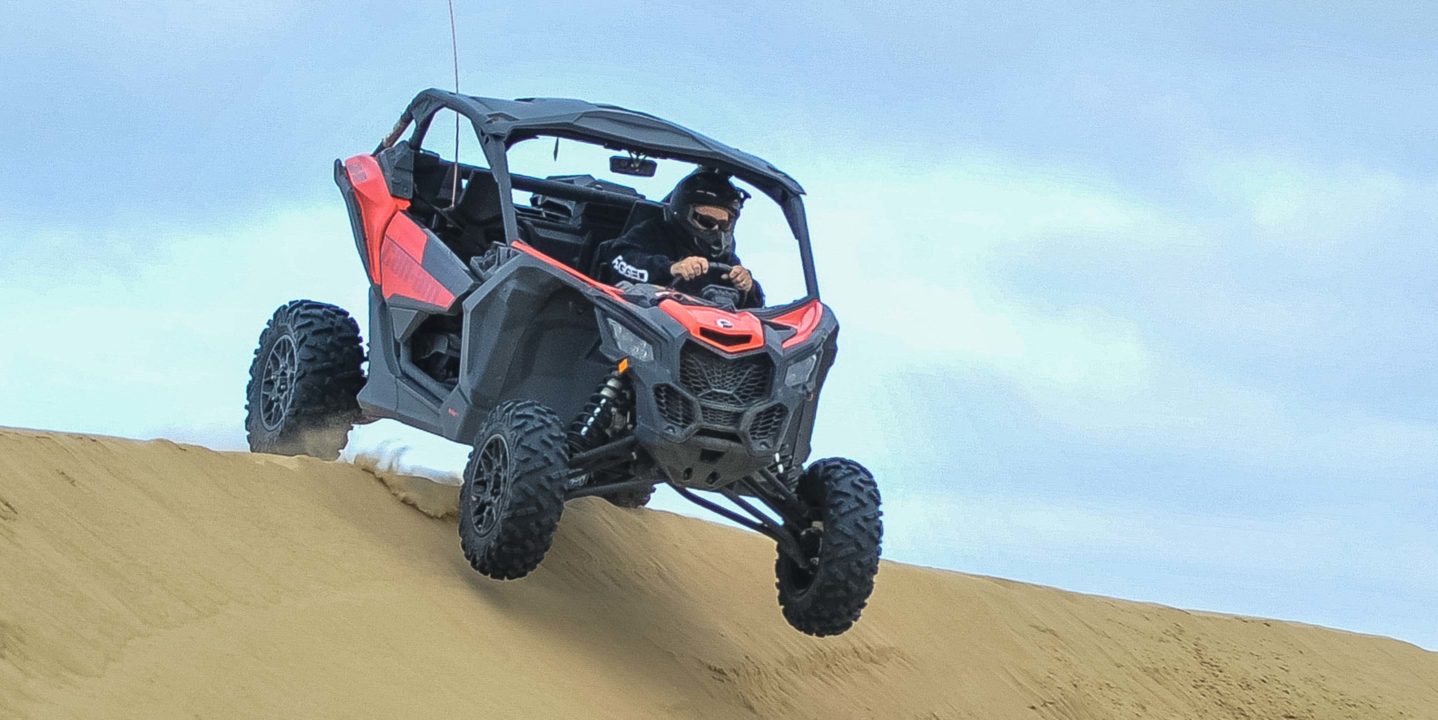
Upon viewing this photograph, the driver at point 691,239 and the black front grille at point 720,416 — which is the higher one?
the driver at point 691,239

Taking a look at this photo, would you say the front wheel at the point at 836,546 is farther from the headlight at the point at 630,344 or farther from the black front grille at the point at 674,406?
the headlight at the point at 630,344

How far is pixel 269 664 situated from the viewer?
8297 mm

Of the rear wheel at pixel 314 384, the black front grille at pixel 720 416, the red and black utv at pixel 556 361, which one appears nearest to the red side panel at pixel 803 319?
the red and black utv at pixel 556 361

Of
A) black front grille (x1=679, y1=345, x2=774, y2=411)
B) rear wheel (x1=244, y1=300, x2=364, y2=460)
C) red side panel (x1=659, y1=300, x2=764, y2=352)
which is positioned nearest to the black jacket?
red side panel (x1=659, y1=300, x2=764, y2=352)

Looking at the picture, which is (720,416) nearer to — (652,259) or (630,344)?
(630,344)

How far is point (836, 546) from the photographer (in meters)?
10.2

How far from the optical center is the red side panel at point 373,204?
11.8 m

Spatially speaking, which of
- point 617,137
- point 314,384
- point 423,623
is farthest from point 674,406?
point 314,384

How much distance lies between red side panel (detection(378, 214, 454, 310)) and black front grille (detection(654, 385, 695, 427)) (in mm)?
1866

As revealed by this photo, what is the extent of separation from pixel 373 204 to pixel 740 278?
103 inches

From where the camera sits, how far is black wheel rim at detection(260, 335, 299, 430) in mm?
12297

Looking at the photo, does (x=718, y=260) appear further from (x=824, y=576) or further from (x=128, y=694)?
(x=128, y=694)

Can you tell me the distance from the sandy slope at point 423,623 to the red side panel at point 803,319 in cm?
200

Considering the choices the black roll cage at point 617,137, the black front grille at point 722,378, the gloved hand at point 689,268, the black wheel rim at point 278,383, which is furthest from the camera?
the black wheel rim at point 278,383
